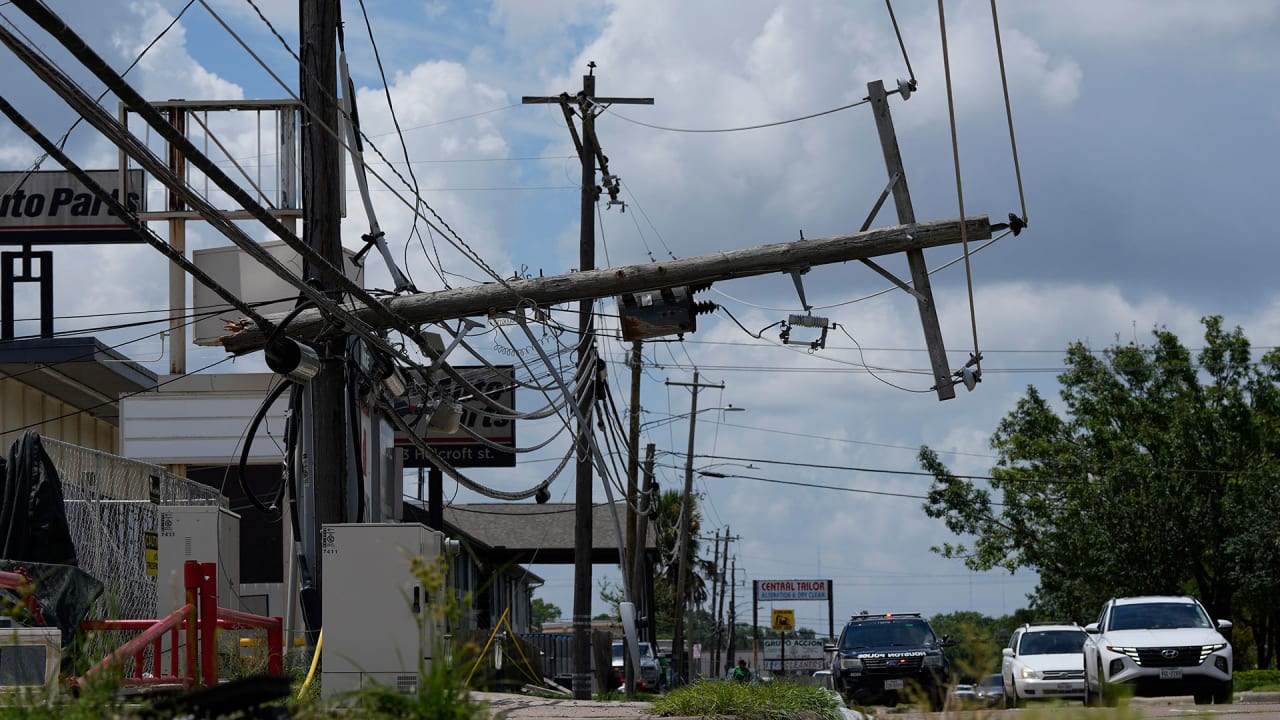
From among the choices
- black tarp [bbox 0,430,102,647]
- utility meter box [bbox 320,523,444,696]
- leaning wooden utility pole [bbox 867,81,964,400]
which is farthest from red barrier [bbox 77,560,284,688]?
leaning wooden utility pole [bbox 867,81,964,400]

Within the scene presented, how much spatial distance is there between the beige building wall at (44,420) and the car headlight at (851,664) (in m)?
14.3

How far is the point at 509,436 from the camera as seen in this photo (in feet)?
108

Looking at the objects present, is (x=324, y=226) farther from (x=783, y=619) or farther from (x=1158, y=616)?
(x=783, y=619)

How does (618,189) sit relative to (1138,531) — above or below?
above

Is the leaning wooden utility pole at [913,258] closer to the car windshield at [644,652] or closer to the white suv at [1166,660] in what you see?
the white suv at [1166,660]

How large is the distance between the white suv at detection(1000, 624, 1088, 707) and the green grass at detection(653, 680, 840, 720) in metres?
8.48

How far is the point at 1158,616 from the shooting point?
68.1 feet

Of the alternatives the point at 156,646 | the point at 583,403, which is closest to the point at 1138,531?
the point at 583,403

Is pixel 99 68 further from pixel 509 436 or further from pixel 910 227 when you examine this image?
pixel 509 436

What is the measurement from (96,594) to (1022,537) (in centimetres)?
3791

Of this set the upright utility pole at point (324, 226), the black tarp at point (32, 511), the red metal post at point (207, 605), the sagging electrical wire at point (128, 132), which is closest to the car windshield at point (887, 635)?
the upright utility pole at point (324, 226)

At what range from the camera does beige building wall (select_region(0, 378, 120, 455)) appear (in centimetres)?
2848

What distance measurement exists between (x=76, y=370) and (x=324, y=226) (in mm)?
15293

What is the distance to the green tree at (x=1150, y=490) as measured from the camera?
39.8 meters
